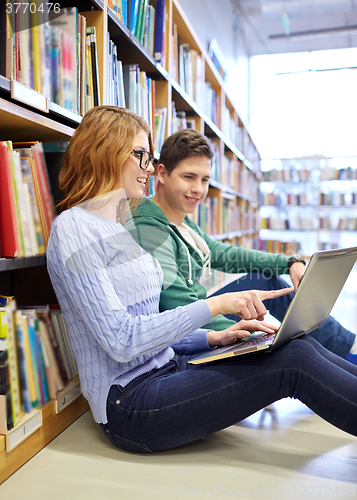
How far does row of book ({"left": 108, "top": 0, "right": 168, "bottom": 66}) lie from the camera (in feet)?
4.72

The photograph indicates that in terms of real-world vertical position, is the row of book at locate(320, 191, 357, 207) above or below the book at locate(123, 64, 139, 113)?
below

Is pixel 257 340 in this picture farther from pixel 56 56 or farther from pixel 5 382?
pixel 56 56

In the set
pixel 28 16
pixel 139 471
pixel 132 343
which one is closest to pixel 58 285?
pixel 132 343

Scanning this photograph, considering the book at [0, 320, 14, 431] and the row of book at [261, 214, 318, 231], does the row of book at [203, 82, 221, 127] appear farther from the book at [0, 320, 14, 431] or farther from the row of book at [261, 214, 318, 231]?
the row of book at [261, 214, 318, 231]

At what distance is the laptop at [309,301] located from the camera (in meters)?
0.86

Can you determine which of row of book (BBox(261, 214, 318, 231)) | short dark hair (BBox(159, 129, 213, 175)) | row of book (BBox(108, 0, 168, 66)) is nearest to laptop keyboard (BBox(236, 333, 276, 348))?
short dark hair (BBox(159, 129, 213, 175))

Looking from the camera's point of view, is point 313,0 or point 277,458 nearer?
point 277,458

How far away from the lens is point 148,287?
3.30 feet

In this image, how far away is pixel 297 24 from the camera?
6.01 metres

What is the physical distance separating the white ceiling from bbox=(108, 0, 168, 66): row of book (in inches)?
171

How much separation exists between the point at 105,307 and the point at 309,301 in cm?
46

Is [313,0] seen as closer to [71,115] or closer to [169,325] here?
[71,115]

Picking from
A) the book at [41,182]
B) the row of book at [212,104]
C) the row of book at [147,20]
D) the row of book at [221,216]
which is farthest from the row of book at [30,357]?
the row of book at [212,104]

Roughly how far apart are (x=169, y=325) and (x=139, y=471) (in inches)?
13.5
